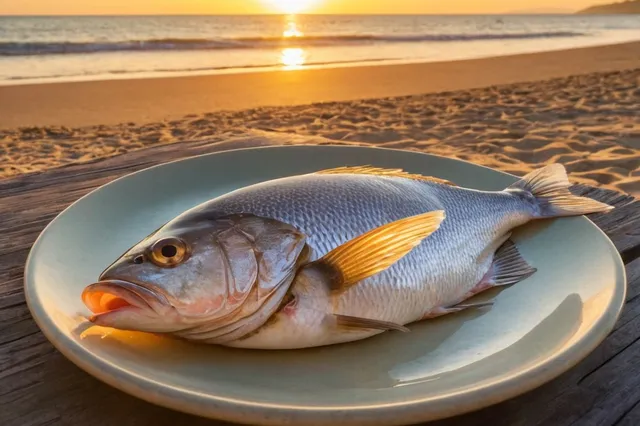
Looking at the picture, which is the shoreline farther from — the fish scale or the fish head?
the fish head

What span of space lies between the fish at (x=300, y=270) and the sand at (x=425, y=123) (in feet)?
8.51

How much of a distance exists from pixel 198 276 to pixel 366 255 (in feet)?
1.03

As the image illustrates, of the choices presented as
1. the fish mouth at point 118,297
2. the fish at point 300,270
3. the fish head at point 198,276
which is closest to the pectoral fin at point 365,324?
the fish at point 300,270

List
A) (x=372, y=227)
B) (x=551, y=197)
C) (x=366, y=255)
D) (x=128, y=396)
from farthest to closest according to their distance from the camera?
(x=551, y=197) → (x=372, y=227) → (x=366, y=255) → (x=128, y=396)

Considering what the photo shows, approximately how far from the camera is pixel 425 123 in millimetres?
6754

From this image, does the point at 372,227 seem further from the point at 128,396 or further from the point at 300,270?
the point at 128,396

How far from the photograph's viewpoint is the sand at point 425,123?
5.09 metres

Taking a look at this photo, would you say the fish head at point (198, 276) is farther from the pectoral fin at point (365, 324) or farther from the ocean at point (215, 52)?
the ocean at point (215, 52)

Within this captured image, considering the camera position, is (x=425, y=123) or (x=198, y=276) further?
(x=425, y=123)

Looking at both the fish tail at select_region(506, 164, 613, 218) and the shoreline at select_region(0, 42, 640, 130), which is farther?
the shoreline at select_region(0, 42, 640, 130)

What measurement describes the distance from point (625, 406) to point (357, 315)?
49 cm

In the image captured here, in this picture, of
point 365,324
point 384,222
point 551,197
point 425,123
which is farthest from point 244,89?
point 365,324

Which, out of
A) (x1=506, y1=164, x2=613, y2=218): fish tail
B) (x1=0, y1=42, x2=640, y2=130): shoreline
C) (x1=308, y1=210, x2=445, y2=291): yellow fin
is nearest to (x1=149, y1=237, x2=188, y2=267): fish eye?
(x1=308, y1=210, x2=445, y2=291): yellow fin

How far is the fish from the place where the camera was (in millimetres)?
1049
